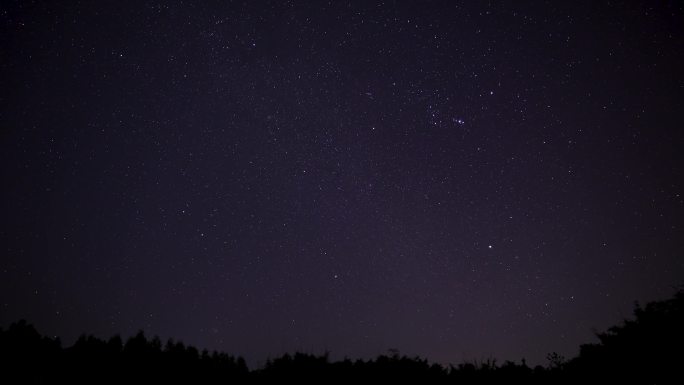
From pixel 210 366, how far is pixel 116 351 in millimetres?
4357

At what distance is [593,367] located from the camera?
55.4 feet

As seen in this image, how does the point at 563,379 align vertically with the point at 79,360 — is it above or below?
below

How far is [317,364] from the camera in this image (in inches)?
872

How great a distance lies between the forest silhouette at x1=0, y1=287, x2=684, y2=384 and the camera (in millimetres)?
15031

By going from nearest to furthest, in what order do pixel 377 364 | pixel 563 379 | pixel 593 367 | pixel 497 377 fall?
pixel 593 367 < pixel 563 379 < pixel 497 377 < pixel 377 364

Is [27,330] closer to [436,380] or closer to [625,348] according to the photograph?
[436,380]

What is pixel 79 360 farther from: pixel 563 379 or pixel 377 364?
pixel 563 379

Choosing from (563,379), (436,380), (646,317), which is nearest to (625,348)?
(646,317)

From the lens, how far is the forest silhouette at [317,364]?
49.3 feet

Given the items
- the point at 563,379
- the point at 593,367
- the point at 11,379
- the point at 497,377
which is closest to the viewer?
the point at 11,379

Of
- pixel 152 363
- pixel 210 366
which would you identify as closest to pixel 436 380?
pixel 210 366

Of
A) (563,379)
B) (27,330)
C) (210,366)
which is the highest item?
(27,330)

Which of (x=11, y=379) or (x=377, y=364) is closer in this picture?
(x=11, y=379)

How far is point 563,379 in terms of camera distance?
59.7 feet
